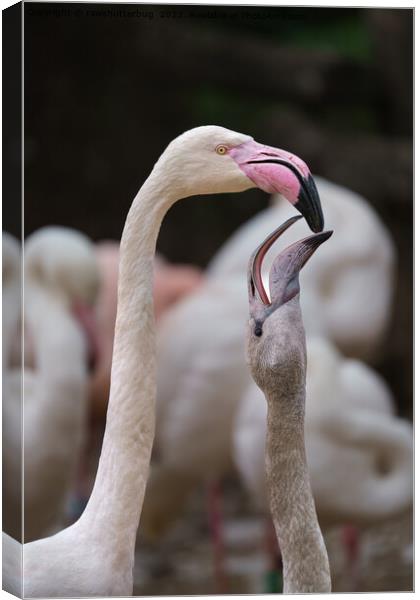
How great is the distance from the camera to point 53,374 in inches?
117

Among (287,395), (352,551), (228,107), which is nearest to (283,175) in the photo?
(287,395)

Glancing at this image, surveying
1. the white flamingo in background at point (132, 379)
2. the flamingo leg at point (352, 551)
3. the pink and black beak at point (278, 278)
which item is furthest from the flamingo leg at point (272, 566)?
the pink and black beak at point (278, 278)

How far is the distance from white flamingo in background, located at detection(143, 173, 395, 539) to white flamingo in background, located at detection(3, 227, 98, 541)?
22.4 inches

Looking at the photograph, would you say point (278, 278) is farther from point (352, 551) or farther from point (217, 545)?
point (217, 545)

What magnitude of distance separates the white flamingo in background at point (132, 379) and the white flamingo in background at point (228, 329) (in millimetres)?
2045

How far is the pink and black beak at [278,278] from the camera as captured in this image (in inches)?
63.4

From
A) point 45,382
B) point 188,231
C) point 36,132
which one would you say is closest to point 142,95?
point 36,132

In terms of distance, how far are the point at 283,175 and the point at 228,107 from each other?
2.46 metres

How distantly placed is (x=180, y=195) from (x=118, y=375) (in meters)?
A: 0.26

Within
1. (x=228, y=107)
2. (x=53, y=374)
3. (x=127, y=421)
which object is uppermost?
(x=228, y=107)

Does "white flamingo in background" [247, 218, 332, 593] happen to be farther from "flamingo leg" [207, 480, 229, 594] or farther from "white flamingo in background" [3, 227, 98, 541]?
"flamingo leg" [207, 480, 229, 594]

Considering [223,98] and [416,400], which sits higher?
[223,98]

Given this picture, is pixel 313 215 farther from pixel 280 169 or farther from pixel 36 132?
pixel 36 132

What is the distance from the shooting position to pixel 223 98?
405cm
